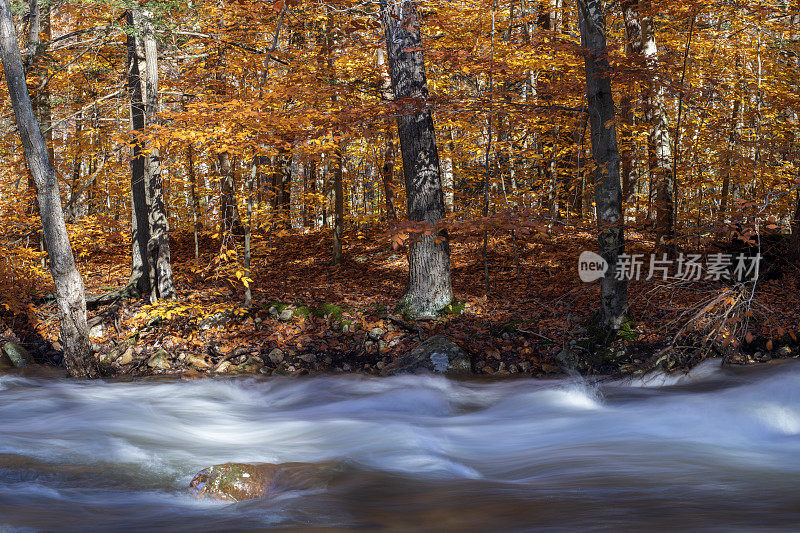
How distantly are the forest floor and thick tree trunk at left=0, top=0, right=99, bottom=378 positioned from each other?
25.1 inches

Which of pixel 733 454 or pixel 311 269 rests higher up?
pixel 311 269

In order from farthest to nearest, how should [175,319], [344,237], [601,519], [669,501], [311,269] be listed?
[344,237]
[311,269]
[175,319]
[669,501]
[601,519]

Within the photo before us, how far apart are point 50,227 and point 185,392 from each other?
2.91 meters

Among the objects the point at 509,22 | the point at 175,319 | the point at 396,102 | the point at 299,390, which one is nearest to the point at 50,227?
the point at 175,319

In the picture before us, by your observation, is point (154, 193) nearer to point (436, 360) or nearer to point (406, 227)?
point (406, 227)

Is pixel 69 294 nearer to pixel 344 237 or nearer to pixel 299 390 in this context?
pixel 299 390

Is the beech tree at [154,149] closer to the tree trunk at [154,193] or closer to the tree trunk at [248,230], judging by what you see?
the tree trunk at [154,193]

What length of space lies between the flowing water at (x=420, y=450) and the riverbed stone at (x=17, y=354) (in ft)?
2.04

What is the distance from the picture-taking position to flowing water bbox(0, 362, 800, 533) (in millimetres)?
3592

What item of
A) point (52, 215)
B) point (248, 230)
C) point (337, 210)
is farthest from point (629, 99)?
point (52, 215)

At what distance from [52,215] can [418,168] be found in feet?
16.9

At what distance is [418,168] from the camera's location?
8867 mm

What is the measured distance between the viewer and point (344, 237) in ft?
50.4

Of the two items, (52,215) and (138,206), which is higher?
(138,206)
